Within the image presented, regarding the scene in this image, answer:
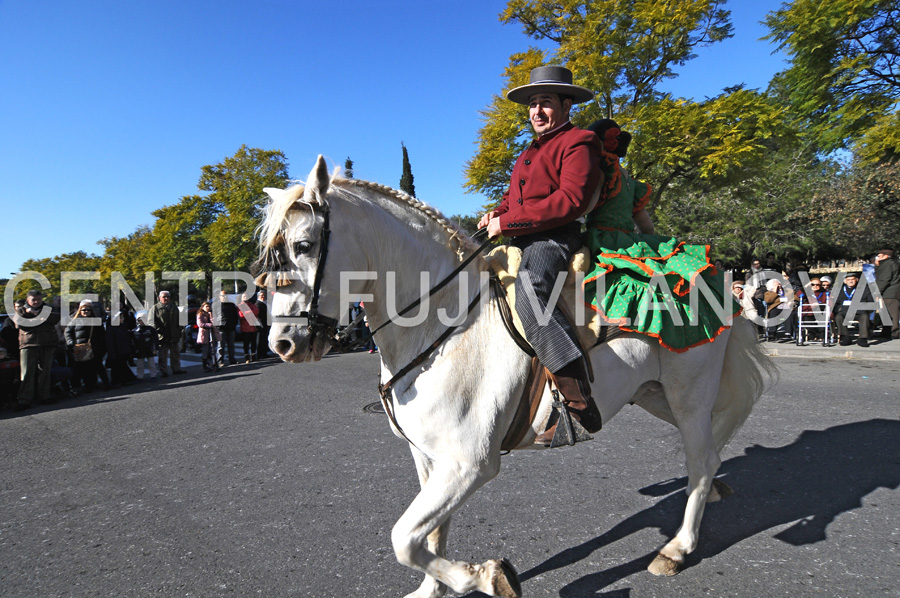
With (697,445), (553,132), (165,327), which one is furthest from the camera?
(165,327)

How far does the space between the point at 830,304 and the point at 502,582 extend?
1277 cm

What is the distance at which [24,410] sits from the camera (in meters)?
8.54

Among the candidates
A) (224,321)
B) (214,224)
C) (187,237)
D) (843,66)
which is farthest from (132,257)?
(843,66)

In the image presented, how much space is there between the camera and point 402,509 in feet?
11.9

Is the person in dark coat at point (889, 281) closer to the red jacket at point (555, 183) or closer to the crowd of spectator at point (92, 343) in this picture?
the red jacket at point (555, 183)

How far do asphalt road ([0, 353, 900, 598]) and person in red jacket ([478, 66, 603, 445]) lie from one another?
43.4 inches

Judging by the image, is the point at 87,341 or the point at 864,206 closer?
the point at 87,341

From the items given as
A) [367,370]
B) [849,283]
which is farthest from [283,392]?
[849,283]

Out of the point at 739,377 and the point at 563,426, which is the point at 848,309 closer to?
the point at 739,377

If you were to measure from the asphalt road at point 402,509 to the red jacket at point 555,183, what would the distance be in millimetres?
1872

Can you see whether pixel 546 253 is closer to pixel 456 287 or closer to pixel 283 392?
pixel 456 287

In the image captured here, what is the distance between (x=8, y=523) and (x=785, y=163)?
1432 inches

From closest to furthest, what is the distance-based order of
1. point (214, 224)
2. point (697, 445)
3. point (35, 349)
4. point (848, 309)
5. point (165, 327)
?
point (697, 445) → point (35, 349) → point (848, 309) → point (165, 327) → point (214, 224)

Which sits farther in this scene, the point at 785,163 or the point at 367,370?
the point at 785,163
